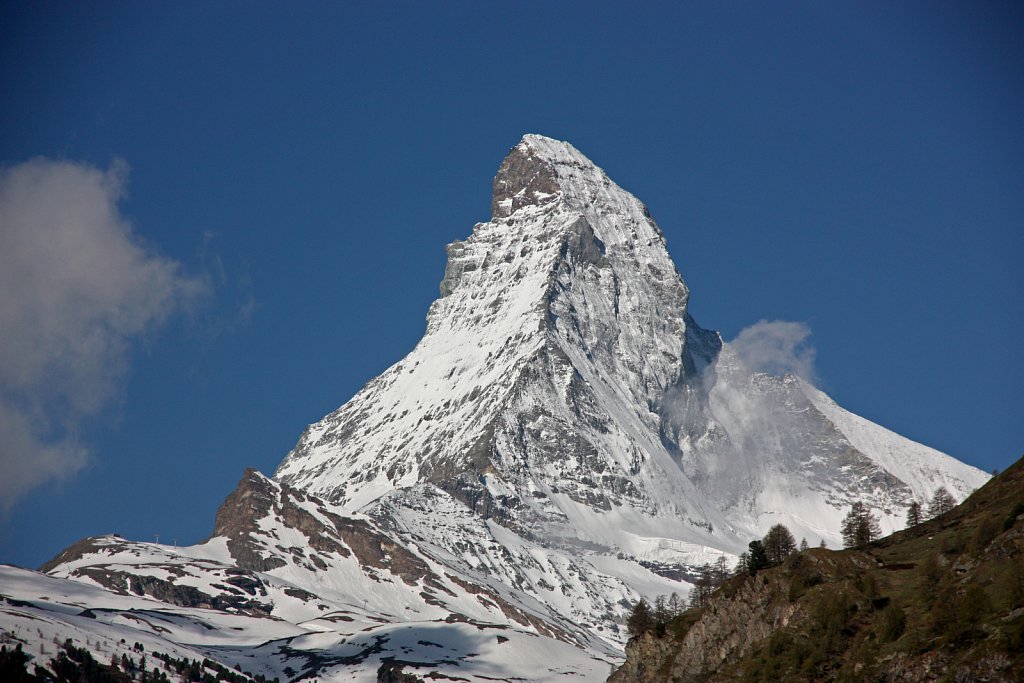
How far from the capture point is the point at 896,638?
121188 mm

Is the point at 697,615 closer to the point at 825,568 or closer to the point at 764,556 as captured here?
the point at 764,556

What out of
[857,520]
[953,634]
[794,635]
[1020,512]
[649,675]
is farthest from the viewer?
[857,520]

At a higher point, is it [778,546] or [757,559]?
[778,546]

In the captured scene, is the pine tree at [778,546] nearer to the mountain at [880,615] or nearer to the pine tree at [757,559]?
the pine tree at [757,559]

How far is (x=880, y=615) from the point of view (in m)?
128

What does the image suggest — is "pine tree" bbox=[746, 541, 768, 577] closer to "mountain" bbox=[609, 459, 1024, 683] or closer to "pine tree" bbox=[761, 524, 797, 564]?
"mountain" bbox=[609, 459, 1024, 683]

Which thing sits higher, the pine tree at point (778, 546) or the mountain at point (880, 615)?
the pine tree at point (778, 546)

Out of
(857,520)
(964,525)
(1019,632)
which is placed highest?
(857,520)

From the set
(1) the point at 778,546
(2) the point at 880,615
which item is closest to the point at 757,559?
(1) the point at 778,546

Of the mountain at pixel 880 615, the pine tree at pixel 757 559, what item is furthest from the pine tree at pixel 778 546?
the mountain at pixel 880 615

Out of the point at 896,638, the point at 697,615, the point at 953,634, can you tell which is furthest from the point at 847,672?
the point at 697,615

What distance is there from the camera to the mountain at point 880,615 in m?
110

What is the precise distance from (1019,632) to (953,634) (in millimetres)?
8548

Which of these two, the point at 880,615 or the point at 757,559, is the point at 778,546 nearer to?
the point at 757,559
